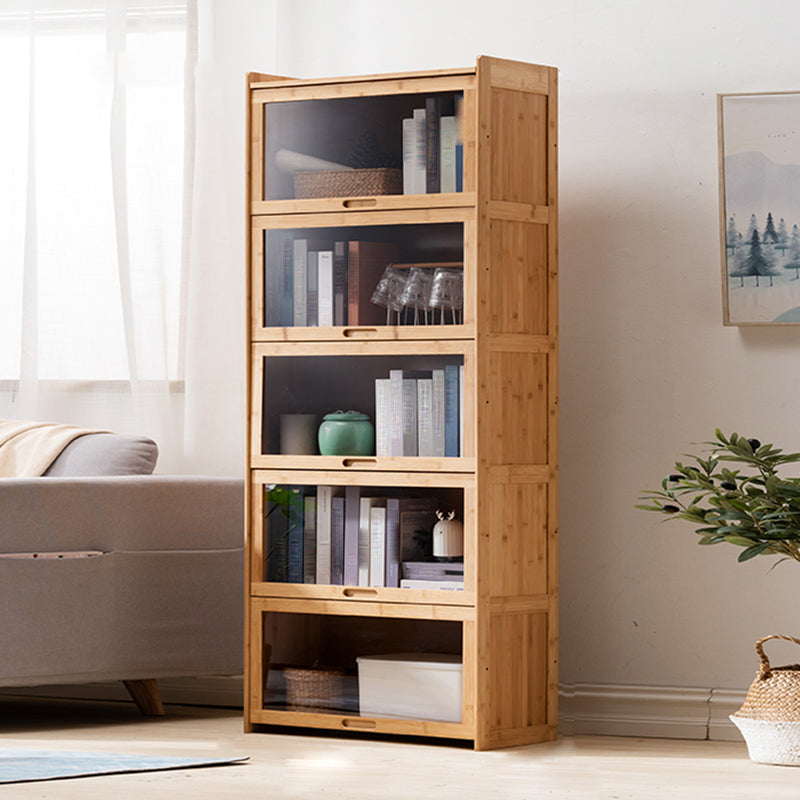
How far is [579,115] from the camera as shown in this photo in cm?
315

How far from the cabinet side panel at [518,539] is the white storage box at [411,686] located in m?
0.23

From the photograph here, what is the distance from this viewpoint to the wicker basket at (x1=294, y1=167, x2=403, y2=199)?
2.92 meters

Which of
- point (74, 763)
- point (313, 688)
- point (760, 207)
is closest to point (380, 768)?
point (313, 688)

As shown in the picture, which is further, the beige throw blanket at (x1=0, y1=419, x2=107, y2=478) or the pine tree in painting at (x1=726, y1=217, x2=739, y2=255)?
the beige throw blanket at (x1=0, y1=419, x2=107, y2=478)

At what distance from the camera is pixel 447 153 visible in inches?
113

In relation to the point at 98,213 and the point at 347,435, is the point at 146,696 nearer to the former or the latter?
the point at 347,435

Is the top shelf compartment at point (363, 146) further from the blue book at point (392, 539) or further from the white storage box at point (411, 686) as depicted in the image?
the white storage box at point (411, 686)

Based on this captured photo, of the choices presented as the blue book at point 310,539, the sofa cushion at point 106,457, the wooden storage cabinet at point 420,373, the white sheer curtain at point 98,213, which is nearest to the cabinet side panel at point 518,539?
the wooden storage cabinet at point 420,373

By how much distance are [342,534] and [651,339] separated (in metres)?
0.95

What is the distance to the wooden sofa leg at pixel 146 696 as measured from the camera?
3152 millimetres

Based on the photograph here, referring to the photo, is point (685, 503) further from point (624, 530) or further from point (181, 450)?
point (181, 450)

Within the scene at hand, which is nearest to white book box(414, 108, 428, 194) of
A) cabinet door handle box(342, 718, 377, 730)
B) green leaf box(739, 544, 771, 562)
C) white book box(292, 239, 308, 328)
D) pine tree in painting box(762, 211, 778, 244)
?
white book box(292, 239, 308, 328)

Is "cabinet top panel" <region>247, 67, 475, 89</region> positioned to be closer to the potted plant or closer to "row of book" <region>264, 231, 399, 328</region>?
"row of book" <region>264, 231, 399, 328</region>

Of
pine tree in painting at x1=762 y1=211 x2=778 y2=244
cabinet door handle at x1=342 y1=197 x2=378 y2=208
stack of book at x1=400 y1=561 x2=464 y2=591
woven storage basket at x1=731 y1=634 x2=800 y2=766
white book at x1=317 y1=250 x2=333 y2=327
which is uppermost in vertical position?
cabinet door handle at x1=342 y1=197 x2=378 y2=208
